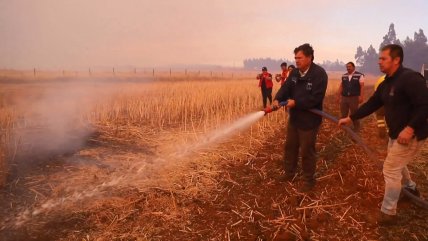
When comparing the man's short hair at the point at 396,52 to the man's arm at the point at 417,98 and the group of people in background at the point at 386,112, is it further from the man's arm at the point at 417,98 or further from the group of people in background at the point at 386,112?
the man's arm at the point at 417,98

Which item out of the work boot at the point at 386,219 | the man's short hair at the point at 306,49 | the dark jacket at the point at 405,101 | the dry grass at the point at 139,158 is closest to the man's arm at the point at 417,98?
the dark jacket at the point at 405,101

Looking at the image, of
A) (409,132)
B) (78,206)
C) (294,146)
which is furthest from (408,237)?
(78,206)

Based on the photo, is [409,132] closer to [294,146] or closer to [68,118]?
[294,146]

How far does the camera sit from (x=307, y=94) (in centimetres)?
475

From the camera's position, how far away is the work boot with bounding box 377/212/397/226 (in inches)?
157

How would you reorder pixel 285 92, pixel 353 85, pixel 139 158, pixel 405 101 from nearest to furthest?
pixel 405 101
pixel 285 92
pixel 139 158
pixel 353 85

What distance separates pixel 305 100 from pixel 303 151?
76cm

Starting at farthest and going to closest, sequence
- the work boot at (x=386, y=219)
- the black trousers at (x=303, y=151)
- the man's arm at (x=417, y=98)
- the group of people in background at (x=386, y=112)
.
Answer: the black trousers at (x=303, y=151)
the work boot at (x=386, y=219)
the group of people in background at (x=386, y=112)
the man's arm at (x=417, y=98)

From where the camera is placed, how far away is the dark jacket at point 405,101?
354 centimetres

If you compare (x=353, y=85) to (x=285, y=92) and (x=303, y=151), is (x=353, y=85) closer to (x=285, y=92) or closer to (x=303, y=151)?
(x=285, y=92)

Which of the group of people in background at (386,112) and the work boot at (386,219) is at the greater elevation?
the group of people in background at (386,112)

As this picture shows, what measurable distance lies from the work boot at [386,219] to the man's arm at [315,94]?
161 centimetres

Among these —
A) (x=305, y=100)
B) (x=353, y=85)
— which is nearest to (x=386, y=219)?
(x=305, y=100)

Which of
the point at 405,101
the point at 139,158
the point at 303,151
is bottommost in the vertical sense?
the point at 139,158
